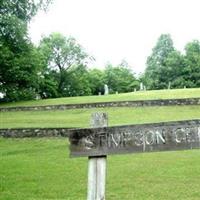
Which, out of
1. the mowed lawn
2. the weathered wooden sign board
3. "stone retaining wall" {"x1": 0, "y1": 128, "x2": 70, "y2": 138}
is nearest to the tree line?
"stone retaining wall" {"x1": 0, "y1": 128, "x2": 70, "y2": 138}

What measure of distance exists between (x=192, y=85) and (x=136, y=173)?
5741cm

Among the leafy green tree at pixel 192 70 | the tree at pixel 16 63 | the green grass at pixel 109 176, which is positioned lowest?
the green grass at pixel 109 176

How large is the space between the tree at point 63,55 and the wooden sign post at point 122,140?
68.9 metres

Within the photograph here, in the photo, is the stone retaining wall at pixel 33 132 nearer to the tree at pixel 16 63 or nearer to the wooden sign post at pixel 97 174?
the tree at pixel 16 63

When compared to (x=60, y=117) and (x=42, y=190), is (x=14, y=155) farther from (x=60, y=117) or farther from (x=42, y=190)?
(x=60, y=117)

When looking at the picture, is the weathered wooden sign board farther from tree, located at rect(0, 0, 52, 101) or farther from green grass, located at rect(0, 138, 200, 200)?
tree, located at rect(0, 0, 52, 101)

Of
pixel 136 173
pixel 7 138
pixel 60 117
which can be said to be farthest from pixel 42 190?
pixel 60 117

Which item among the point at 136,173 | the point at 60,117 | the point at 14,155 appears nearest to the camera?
the point at 136,173

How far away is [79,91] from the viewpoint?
73250 millimetres

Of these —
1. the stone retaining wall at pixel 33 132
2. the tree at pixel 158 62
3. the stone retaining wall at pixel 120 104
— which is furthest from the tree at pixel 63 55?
the stone retaining wall at pixel 33 132

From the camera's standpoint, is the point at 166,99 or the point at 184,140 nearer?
the point at 184,140

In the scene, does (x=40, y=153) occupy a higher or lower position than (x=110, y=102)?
lower

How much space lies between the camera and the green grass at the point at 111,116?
25.2 meters

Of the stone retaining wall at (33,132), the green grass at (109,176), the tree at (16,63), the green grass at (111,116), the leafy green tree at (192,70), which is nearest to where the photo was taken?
the green grass at (109,176)
